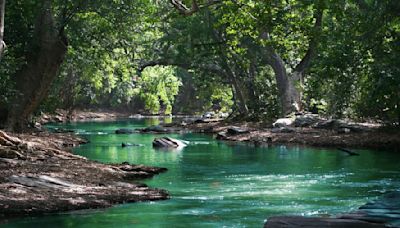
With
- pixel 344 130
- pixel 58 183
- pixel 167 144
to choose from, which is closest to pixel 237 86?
pixel 344 130

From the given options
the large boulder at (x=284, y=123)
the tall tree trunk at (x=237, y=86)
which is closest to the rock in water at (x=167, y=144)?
the large boulder at (x=284, y=123)

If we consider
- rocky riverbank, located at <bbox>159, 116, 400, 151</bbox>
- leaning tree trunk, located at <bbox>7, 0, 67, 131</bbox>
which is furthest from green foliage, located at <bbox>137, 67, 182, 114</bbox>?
leaning tree trunk, located at <bbox>7, 0, 67, 131</bbox>

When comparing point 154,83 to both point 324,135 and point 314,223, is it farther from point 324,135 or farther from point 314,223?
point 314,223

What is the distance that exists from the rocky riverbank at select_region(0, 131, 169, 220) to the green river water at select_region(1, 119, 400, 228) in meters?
0.33

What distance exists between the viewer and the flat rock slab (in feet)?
23.7

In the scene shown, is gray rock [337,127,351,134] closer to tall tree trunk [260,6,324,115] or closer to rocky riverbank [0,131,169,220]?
tall tree trunk [260,6,324,115]

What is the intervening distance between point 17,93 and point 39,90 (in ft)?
3.93

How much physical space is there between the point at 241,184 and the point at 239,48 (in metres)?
14.2

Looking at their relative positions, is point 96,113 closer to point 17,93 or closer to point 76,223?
point 17,93

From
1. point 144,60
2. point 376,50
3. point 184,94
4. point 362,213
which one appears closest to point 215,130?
point 144,60

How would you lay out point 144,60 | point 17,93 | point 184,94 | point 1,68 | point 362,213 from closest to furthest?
point 362,213 → point 1,68 → point 17,93 → point 144,60 → point 184,94

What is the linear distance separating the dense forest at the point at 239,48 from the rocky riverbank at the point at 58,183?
8.99ft

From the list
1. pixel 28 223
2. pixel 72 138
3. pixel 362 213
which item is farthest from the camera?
pixel 72 138

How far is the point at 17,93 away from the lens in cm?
2128
